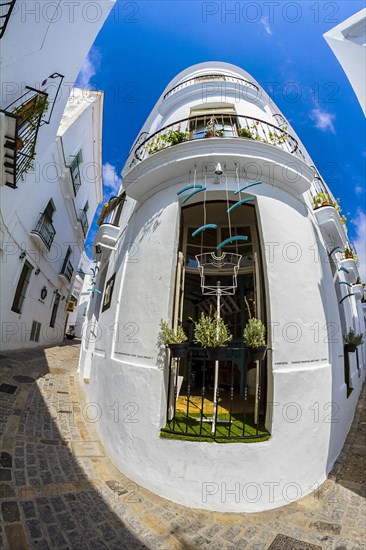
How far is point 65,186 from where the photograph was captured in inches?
492

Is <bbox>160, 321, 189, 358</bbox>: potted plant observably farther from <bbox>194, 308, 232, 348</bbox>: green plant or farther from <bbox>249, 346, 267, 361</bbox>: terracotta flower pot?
<bbox>249, 346, 267, 361</bbox>: terracotta flower pot

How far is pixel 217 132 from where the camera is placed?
19.0 ft

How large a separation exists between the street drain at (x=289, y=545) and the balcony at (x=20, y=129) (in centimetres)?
815

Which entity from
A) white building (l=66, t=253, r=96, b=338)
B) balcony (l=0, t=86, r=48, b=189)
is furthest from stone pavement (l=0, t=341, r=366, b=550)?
white building (l=66, t=253, r=96, b=338)

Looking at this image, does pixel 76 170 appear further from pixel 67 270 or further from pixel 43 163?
pixel 67 270

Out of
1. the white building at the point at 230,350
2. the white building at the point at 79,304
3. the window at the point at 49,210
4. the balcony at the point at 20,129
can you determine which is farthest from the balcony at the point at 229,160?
the white building at the point at 79,304

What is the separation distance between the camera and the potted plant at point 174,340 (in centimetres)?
397

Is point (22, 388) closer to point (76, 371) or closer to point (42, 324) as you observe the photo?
point (76, 371)

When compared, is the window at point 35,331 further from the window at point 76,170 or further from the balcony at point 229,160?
the balcony at point 229,160

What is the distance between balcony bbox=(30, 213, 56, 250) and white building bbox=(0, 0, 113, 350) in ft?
0.15

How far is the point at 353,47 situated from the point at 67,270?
14893 mm

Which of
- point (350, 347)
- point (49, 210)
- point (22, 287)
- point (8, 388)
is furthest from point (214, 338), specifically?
point (49, 210)

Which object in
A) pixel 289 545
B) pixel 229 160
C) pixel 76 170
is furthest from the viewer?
pixel 76 170

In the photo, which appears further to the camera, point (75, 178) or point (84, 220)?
point (84, 220)
